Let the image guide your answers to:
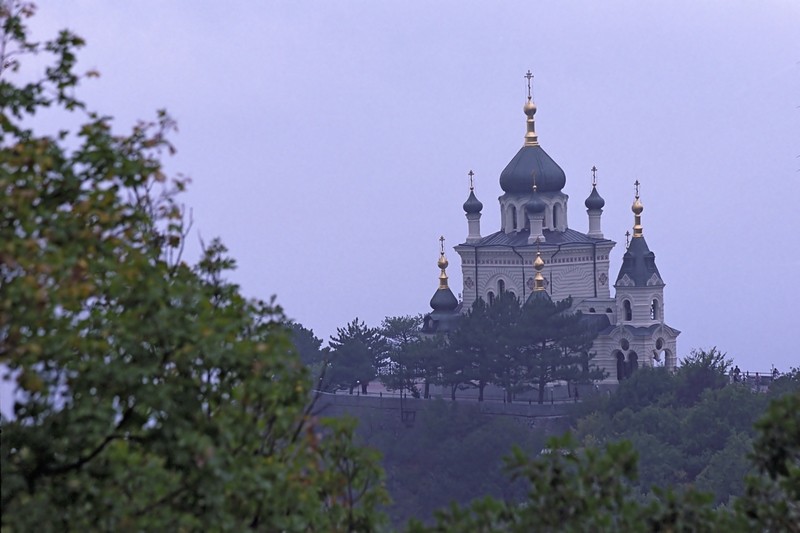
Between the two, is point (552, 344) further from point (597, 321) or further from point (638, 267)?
point (638, 267)

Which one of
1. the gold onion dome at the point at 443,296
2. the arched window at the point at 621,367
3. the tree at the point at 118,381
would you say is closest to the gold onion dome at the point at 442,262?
the gold onion dome at the point at 443,296

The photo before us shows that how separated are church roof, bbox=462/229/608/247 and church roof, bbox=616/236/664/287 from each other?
74.5 inches

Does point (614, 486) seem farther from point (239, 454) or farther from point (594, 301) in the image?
point (594, 301)

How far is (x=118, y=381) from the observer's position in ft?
27.3

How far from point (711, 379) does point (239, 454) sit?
51312mm

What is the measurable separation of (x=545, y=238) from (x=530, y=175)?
2.08 meters

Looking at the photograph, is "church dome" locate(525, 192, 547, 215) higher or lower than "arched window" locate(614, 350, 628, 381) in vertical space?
higher

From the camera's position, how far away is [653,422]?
53625mm

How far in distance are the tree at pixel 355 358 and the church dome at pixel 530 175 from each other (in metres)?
6.74

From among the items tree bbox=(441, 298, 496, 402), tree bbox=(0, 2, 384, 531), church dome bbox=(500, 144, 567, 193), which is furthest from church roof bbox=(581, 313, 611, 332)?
tree bbox=(0, 2, 384, 531)

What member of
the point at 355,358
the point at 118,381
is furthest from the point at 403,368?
the point at 118,381

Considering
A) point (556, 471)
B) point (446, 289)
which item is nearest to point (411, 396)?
point (446, 289)

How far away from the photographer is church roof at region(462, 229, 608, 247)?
65938 mm

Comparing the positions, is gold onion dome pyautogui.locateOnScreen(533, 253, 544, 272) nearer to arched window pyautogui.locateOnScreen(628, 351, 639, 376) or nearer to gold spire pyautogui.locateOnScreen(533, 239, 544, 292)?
gold spire pyautogui.locateOnScreen(533, 239, 544, 292)
